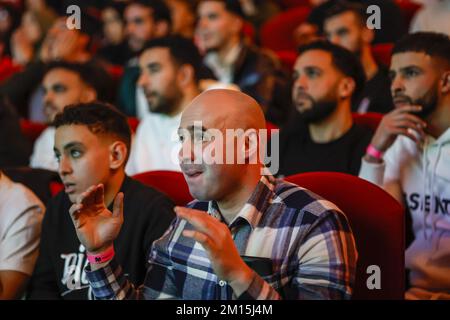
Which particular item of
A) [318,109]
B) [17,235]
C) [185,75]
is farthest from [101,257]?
[185,75]

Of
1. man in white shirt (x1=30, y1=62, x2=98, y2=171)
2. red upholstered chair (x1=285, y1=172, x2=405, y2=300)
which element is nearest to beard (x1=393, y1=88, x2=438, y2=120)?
red upholstered chair (x1=285, y1=172, x2=405, y2=300)

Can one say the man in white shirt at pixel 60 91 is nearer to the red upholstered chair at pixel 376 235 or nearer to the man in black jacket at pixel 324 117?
the man in black jacket at pixel 324 117

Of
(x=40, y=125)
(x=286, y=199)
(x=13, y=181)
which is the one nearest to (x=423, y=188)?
(x=286, y=199)

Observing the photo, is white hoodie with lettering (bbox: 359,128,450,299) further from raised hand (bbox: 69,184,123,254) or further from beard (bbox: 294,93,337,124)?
raised hand (bbox: 69,184,123,254)

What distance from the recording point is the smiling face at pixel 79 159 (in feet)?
5.22

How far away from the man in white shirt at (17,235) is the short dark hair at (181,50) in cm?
102

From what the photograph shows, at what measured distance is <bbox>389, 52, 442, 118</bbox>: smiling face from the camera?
1.70 m

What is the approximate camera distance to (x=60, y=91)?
2.64 metres

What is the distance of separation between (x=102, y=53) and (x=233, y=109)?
2.71 m

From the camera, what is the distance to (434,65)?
67.8 inches

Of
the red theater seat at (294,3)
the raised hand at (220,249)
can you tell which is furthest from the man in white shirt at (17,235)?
the red theater seat at (294,3)

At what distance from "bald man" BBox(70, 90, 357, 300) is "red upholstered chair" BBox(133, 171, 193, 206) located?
1.15ft

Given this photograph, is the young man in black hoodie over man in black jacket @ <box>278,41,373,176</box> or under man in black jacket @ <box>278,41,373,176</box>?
under
